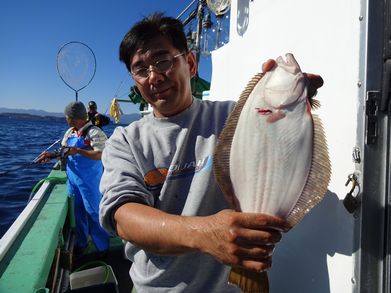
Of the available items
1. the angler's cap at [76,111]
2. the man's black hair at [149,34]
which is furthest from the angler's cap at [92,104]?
the man's black hair at [149,34]

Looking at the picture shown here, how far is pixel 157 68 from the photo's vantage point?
5.34 feet

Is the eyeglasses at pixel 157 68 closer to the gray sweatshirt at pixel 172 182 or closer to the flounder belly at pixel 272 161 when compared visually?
the gray sweatshirt at pixel 172 182

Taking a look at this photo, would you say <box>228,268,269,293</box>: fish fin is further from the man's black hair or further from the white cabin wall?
the man's black hair

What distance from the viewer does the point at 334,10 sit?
58.7 inches

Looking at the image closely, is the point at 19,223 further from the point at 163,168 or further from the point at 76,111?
the point at 163,168

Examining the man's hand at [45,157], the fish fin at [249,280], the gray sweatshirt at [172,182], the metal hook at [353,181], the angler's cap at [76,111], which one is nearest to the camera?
the fish fin at [249,280]

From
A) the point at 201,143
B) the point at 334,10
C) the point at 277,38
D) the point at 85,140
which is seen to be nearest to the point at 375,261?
the point at 201,143

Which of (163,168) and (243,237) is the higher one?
(163,168)

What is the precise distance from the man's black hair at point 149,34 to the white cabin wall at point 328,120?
659 mm

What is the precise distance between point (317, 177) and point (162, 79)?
2.96ft

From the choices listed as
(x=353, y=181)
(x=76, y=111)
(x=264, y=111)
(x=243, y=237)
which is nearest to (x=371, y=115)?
(x=353, y=181)

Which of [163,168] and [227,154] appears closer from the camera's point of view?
[227,154]

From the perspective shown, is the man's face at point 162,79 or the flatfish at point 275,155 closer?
the flatfish at point 275,155

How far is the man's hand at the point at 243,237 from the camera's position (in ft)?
3.26
